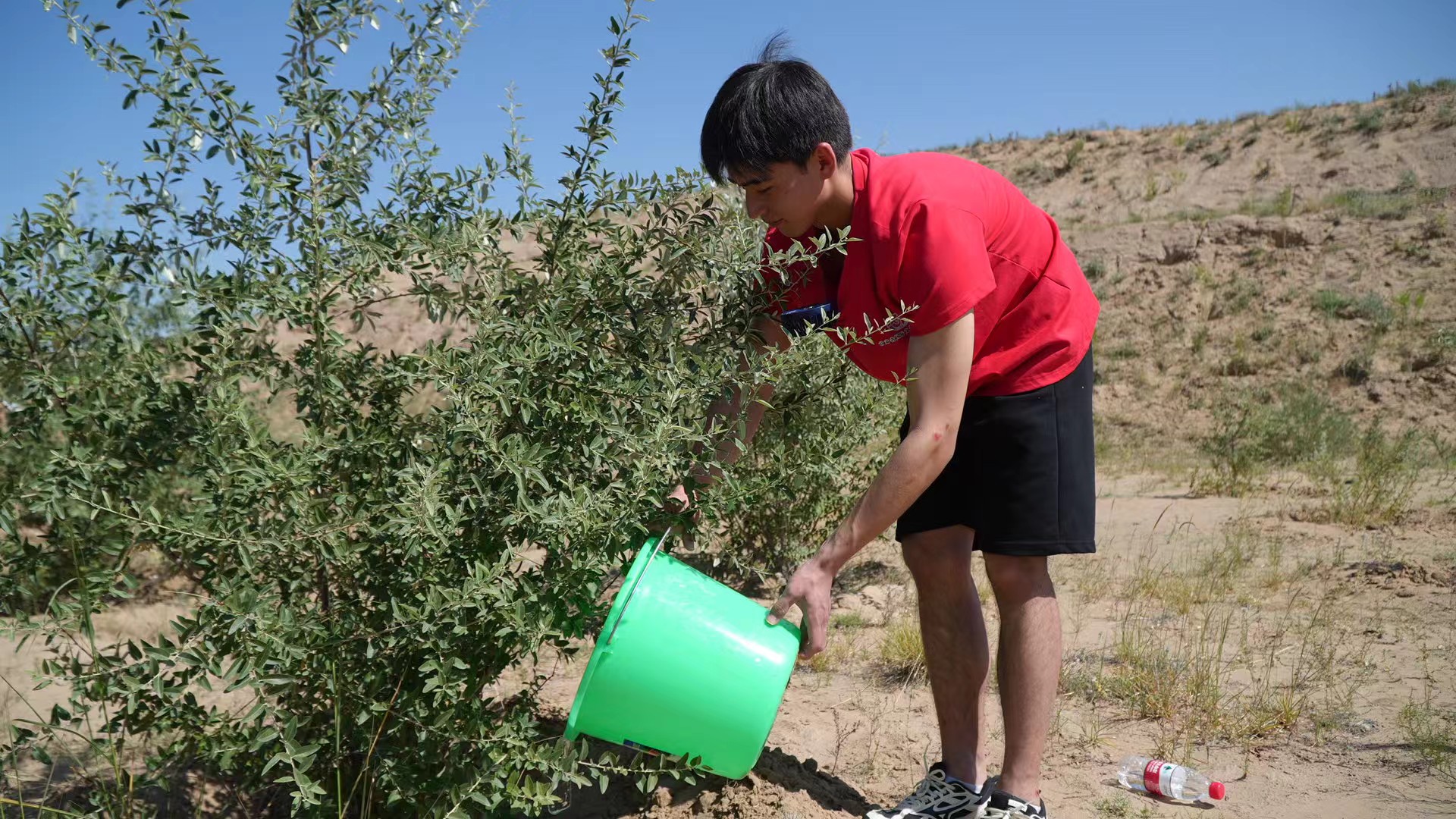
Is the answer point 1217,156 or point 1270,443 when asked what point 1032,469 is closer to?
point 1270,443

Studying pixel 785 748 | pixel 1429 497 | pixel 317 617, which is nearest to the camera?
pixel 317 617

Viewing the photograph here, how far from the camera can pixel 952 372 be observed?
6.21ft

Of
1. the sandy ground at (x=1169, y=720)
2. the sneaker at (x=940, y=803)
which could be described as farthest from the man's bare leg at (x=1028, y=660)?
the sandy ground at (x=1169, y=720)

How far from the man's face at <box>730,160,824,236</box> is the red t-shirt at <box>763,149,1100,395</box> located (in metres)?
0.11

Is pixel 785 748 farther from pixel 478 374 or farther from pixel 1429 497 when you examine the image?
pixel 1429 497

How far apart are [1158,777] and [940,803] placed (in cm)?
60

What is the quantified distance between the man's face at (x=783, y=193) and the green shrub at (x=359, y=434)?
10cm

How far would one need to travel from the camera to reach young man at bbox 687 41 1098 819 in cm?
191

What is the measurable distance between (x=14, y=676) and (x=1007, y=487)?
12.4 feet

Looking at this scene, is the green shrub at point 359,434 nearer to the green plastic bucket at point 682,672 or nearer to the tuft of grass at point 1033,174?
the green plastic bucket at point 682,672

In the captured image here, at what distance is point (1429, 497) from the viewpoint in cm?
544

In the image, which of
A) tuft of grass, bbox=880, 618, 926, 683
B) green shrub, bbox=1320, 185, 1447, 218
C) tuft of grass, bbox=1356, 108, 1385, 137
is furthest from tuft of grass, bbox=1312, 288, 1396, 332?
tuft of grass, bbox=880, 618, 926, 683

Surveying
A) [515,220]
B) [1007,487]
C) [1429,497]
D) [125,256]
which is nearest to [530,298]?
[515,220]

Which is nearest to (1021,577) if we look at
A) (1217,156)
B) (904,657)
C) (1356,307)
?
(904,657)
